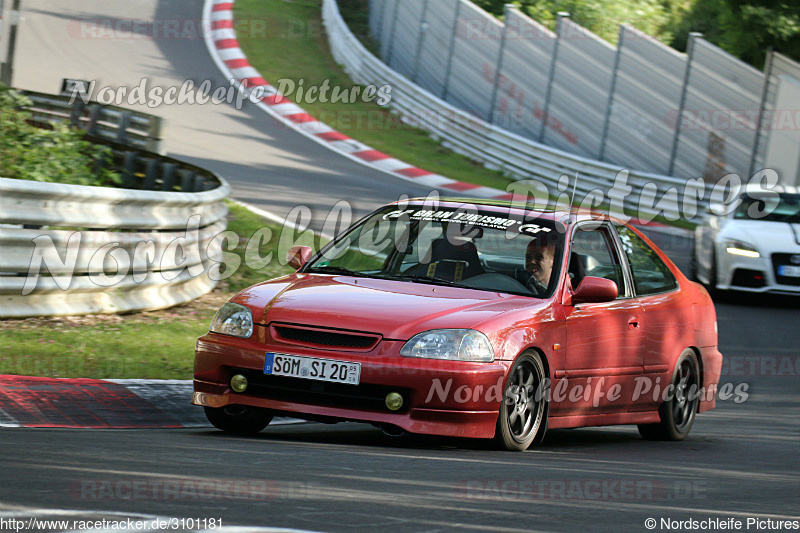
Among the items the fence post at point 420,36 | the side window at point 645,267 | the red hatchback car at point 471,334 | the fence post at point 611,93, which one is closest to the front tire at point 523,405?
the red hatchback car at point 471,334

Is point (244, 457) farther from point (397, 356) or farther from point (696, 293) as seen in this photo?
point (696, 293)

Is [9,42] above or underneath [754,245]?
above

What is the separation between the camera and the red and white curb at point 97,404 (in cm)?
673

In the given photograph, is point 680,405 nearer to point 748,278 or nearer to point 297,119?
point 748,278

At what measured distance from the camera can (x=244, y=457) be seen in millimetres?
5617

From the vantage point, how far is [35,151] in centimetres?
1142

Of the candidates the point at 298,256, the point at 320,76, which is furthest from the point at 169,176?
the point at 320,76

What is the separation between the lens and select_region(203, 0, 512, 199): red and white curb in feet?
72.7

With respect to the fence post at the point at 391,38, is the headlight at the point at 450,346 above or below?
below

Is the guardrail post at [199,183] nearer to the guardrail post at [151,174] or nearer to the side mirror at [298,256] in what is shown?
the guardrail post at [151,174]

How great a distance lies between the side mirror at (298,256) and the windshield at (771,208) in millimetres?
8861

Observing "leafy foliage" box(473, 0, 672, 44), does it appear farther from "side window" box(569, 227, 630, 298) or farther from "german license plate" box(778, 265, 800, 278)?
"side window" box(569, 227, 630, 298)

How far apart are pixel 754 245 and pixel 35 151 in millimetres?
8046

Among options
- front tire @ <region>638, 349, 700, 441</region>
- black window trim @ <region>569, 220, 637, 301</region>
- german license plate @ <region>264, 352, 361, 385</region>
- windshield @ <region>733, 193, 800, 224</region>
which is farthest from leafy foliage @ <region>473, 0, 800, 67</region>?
german license plate @ <region>264, 352, 361, 385</region>
